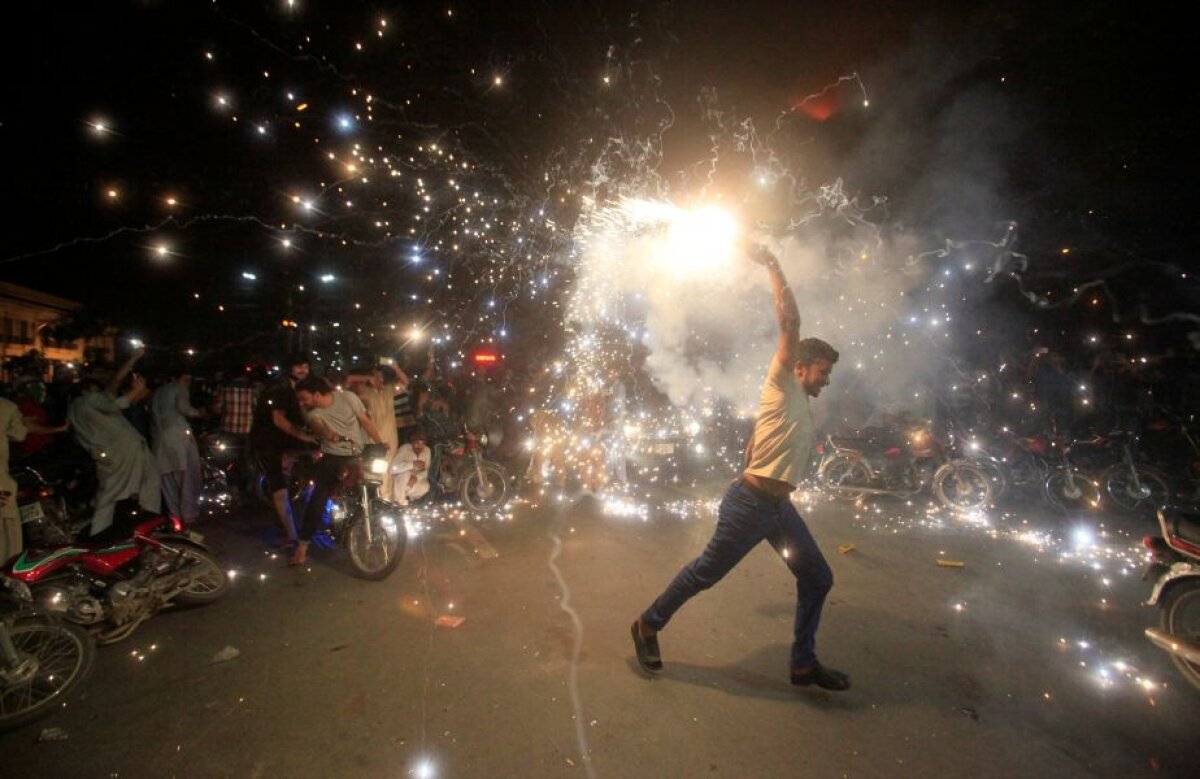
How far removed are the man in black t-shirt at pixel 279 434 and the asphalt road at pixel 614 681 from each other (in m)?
0.66

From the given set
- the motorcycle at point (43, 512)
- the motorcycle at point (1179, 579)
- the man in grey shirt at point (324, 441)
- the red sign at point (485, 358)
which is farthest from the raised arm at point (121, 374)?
the motorcycle at point (1179, 579)

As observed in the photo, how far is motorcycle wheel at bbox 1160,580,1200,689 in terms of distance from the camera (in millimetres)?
3953

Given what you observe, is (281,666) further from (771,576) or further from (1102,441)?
(1102,441)

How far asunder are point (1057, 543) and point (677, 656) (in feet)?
19.4

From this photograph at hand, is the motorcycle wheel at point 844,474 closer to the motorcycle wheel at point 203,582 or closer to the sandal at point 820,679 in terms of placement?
the sandal at point 820,679

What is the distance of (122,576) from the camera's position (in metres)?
4.36

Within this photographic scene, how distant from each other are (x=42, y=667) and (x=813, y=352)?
211 inches

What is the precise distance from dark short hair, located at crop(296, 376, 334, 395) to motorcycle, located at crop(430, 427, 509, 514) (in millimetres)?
2998

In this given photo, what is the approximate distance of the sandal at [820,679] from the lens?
3484 millimetres

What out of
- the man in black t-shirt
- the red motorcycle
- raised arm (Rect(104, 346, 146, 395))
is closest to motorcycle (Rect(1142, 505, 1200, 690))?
the red motorcycle

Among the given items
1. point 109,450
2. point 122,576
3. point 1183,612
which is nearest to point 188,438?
point 109,450

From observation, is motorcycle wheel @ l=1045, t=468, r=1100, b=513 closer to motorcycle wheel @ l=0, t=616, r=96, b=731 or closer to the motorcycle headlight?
motorcycle wheel @ l=0, t=616, r=96, b=731

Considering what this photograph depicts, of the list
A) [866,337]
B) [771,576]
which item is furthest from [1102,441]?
[771,576]

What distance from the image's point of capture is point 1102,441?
9000 mm
